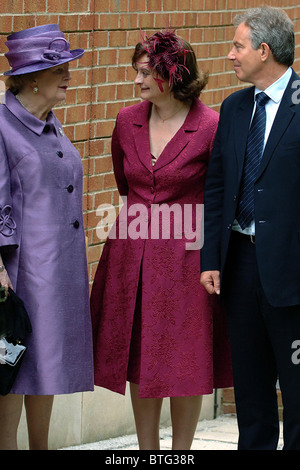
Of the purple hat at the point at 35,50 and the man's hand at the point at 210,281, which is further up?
the purple hat at the point at 35,50

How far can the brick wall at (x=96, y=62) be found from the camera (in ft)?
19.6

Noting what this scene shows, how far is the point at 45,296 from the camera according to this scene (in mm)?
5148

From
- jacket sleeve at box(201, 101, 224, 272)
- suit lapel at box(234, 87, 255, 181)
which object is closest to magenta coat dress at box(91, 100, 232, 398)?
jacket sleeve at box(201, 101, 224, 272)

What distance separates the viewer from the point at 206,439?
23.2 ft

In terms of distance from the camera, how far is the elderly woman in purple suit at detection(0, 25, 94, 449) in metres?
5.06

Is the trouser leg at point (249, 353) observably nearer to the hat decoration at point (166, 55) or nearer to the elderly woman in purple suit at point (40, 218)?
the elderly woman in purple suit at point (40, 218)

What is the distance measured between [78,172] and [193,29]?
227 cm

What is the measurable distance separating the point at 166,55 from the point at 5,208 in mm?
1115

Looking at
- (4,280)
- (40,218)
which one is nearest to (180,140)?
(40,218)

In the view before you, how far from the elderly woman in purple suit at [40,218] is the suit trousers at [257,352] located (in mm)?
727

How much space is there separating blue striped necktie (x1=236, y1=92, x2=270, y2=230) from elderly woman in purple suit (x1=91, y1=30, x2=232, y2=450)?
0.40 m

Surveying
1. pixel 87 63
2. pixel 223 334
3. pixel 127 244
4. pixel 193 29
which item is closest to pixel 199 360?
pixel 223 334

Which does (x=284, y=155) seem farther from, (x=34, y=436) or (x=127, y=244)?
(x=34, y=436)

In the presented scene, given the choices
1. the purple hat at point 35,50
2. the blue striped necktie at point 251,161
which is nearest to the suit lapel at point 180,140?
the blue striped necktie at point 251,161
